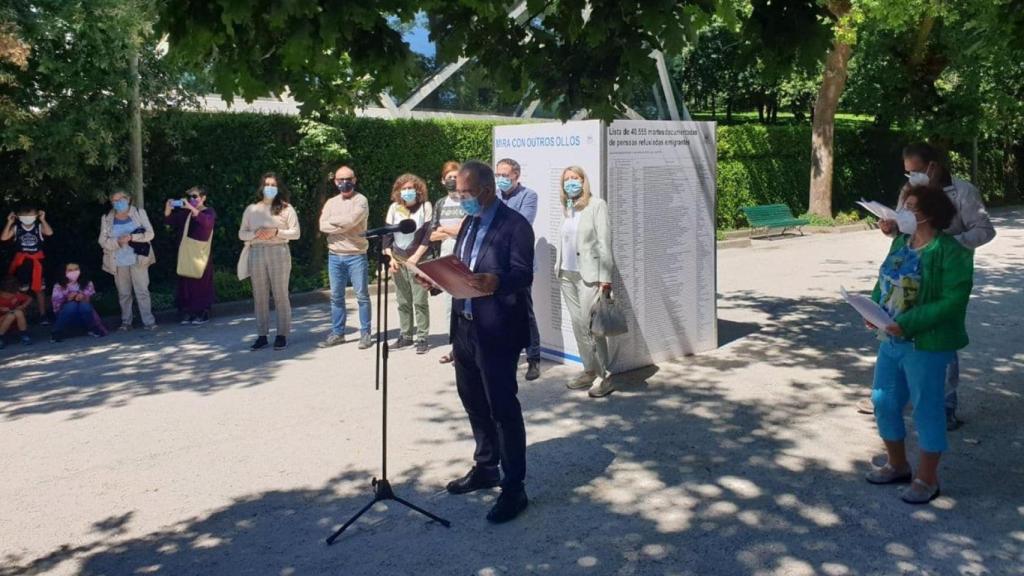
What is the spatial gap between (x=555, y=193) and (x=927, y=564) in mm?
4832

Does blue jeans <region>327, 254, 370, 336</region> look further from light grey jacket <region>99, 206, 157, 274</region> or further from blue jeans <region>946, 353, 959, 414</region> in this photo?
blue jeans <region>946, 353, 959, 414</region>

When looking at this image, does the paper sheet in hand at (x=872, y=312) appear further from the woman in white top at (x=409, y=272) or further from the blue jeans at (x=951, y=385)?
the woman in white top at (x=409, y=272)

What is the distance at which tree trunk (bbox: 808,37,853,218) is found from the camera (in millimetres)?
23047

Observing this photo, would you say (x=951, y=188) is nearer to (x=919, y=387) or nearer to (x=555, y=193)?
(x=919, y=387)

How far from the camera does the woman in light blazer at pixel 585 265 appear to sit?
7512 millimetres

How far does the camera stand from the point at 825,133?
2409 cm

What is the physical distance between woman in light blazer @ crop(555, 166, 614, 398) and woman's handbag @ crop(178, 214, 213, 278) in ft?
18.9

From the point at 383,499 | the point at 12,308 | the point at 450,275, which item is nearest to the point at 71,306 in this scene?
the point at 12,308

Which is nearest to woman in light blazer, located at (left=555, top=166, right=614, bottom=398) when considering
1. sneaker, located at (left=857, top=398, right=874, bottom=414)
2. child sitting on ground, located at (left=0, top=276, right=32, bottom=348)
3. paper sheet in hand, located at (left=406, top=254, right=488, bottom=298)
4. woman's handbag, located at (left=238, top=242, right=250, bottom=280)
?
sneaker, located at (left=857, top=398, right=874, bottom=414)

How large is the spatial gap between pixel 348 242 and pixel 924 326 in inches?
245

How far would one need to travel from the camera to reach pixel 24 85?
37.3 feet

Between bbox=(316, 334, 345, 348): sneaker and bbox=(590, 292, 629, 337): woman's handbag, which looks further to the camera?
bbox=(316, 334, 345, 348): sneaker

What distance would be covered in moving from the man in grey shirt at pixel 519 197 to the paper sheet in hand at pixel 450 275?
318 cm

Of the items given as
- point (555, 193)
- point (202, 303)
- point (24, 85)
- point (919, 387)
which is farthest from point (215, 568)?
point (24, 85)
